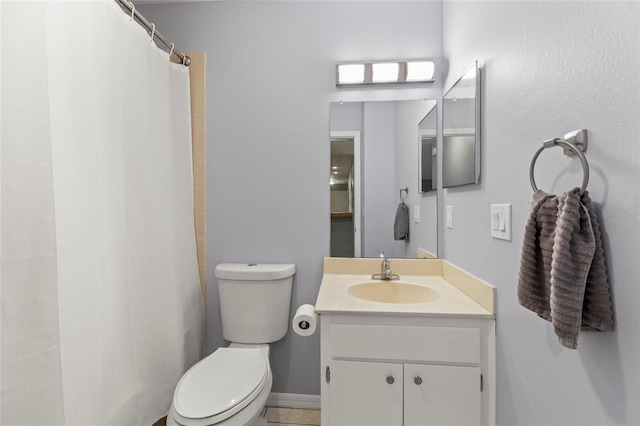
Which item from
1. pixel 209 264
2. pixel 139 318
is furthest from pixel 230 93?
pixel 139 318

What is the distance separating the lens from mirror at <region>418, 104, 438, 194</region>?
1625mm

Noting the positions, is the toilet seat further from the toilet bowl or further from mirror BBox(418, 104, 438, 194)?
mirror BBox(418, 104, 438, 194)

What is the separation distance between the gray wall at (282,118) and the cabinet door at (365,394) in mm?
612

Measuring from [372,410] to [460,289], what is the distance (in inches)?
24.9

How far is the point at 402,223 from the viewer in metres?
1.66

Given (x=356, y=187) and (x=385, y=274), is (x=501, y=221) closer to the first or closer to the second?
(x=385, y=274)

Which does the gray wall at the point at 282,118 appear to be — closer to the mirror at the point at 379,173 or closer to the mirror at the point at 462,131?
the mirror at the point at 379,173

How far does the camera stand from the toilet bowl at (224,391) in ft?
3.43

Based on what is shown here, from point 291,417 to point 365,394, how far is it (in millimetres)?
773

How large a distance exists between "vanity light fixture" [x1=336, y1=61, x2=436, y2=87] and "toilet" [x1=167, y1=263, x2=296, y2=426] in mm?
1114

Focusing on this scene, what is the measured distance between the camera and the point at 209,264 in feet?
5.74

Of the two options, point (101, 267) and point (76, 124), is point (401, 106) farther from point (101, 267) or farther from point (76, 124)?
point (101, 267)

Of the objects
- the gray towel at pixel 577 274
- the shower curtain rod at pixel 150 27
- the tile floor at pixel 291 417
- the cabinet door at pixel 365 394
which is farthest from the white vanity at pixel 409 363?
the shower curtain rod at pixel 150 27

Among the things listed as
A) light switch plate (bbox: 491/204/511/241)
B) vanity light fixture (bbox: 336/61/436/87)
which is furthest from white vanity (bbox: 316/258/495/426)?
vanity light fixture (bbox: 336/61/436/87)
